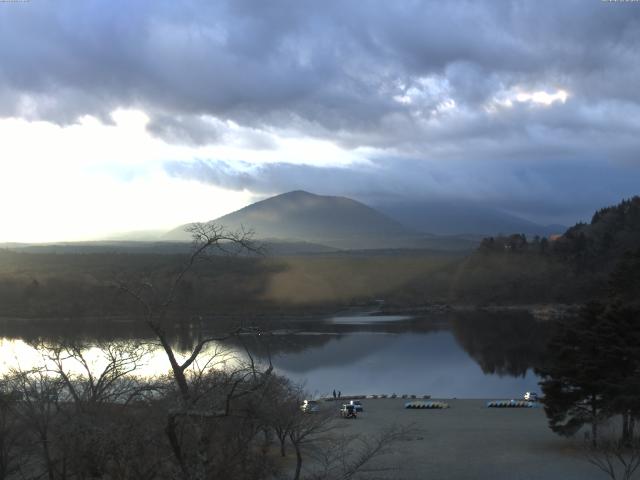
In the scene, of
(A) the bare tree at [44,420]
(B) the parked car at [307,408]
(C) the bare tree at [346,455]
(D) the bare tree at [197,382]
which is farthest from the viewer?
(B) the parked car at [307,408]

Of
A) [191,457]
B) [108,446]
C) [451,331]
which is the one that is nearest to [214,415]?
[191,457]

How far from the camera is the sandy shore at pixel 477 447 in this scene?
14156mm

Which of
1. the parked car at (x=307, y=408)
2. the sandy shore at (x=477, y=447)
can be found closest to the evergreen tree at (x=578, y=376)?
the sandy shore at (x=477, y=447)

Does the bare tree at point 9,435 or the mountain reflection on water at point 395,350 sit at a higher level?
the bare tree at point 9,435

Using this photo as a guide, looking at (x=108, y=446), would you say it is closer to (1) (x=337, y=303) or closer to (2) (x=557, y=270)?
(1) (x=337, y=303)

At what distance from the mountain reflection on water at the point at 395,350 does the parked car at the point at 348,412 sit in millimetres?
2645

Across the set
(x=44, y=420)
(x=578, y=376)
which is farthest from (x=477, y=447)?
(x=44, y=420)

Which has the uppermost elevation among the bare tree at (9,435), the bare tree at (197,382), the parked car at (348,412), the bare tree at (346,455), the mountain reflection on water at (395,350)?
the bare tree at (197,382)

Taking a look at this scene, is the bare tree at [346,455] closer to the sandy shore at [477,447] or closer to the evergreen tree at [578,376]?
the sandy shore at [477,447]

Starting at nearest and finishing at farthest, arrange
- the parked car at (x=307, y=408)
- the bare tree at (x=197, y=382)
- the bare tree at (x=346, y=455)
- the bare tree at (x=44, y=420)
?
the bare tree at (x=197, y=382), the bare tree at (x=44, y=420), the bare tree at (x=346, y=455), the parked car at (x=307, y=408)

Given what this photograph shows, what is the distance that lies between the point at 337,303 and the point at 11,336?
4180cm

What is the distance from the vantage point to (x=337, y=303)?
253 ft

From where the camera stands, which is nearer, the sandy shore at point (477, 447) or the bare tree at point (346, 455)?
the bare tree at point (346, 455)

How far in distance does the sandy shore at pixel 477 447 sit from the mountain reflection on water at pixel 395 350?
4509 mm
